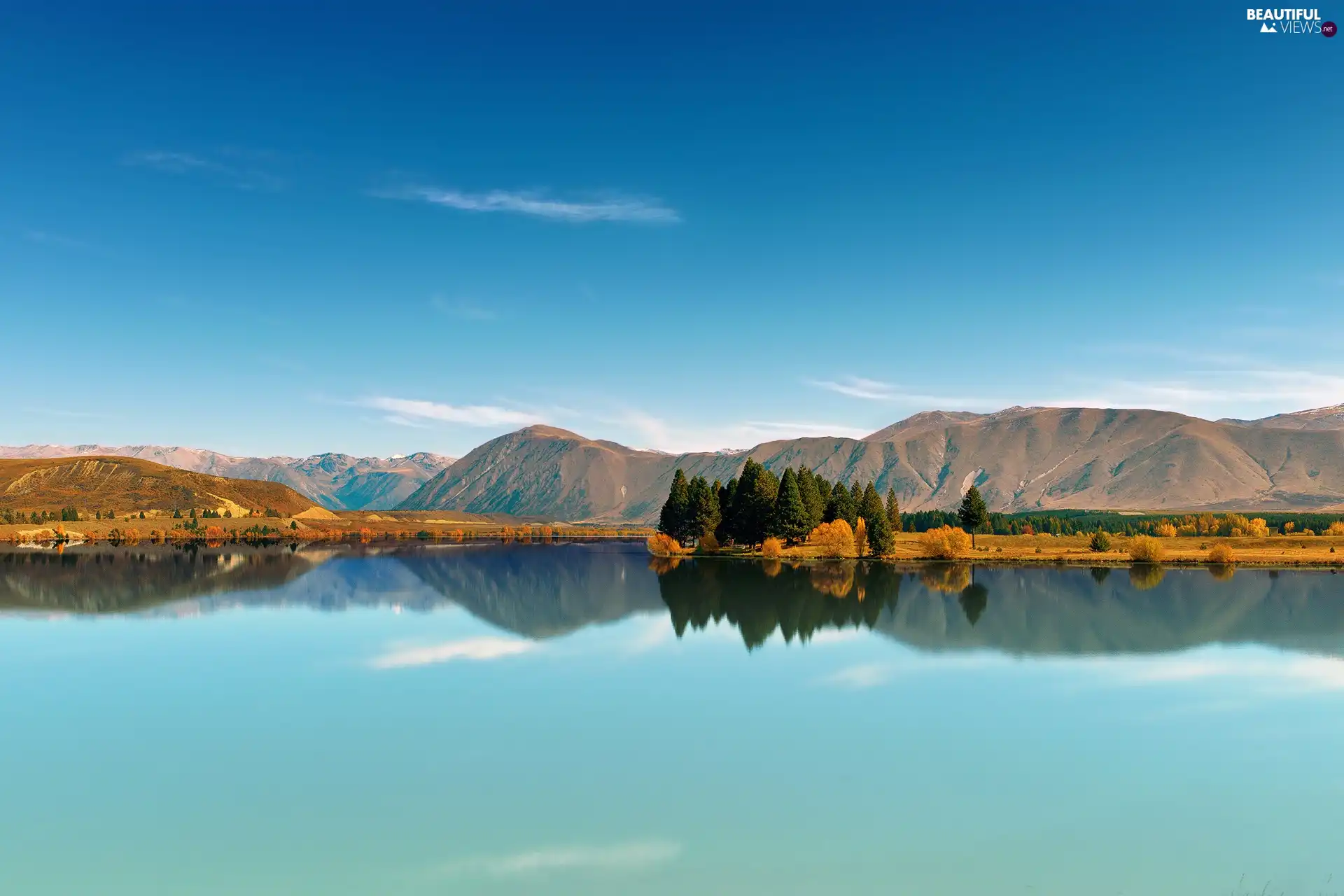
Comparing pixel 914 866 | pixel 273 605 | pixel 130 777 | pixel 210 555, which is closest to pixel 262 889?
pixel 130 777

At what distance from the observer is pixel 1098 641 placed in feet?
165

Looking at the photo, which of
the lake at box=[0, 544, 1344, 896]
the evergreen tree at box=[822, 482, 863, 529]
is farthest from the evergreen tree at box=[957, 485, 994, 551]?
the lake at box=[0, 544, 1344, 896]

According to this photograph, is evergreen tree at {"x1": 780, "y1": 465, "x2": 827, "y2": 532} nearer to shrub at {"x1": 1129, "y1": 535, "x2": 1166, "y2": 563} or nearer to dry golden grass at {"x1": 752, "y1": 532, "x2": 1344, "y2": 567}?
dry golden grass at {"x1": 752, "y1": 532, "x2": 1344, "y2": 567}

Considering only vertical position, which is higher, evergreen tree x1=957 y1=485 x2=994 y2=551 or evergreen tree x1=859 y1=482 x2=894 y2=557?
evergreen tree x1=957 y1=485 x2=994 y2=551

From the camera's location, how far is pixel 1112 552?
11719cm

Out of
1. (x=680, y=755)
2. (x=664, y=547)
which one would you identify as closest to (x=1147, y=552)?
Answer: (x=664, y=547)

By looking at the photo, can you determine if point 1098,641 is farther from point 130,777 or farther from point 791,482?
point 791,482

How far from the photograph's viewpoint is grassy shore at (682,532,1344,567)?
4158 inches

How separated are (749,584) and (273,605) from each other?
46.0 metres

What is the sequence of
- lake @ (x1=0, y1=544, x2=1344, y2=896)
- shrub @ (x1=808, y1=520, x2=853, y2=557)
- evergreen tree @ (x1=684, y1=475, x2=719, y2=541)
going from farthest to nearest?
evergreen tree @ (x1=684, y1=475, x2=719, y2=541) → shrub @ (x1=808, y1=520, x2=853, y2=557) → lake @ (x1=0, y1=544, x2=1344, y2=896)

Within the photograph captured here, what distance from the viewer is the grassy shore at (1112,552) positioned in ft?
347

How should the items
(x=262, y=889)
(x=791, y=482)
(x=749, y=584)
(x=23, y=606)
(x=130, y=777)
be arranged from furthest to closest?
(x=791, y=482) < (x=749, y=584) < (x=23, y=606) < (x=130, y=777) < (x=262, y=889)

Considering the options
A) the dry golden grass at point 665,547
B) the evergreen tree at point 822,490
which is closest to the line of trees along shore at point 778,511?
the evergreen tree at point 822,490

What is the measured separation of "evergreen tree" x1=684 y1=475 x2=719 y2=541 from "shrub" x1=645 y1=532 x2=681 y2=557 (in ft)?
13.2
